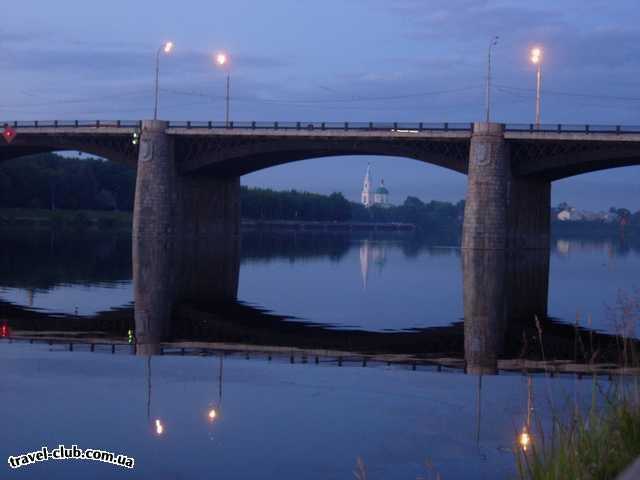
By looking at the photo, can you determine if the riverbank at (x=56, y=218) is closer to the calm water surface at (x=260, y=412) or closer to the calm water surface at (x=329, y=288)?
the calm water surface at (x=329, y=288)

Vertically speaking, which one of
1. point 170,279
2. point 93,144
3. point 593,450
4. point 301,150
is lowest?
point 170,279

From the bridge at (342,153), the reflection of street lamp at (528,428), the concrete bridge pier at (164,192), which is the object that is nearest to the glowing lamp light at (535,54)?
the bridge at (342,153)

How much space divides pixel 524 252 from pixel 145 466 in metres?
68.0

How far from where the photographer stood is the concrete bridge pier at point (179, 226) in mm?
42469

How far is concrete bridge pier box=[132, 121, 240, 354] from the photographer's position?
42469mm

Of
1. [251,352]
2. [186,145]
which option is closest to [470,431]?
[251,352]

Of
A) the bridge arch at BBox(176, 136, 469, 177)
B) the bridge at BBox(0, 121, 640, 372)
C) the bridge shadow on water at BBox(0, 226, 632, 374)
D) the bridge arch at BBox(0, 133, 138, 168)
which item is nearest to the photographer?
the bridge shadow on water at BBox(0, 226, 632, 374)

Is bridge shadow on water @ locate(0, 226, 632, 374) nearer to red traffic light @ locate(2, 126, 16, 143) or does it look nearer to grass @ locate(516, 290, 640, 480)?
grass @ locate(516, 290, 640, 480)

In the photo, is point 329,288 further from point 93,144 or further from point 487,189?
point 93,144

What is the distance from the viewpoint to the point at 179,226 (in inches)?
3182

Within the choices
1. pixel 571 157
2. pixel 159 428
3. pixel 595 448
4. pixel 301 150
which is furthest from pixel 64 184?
pixel 595 448

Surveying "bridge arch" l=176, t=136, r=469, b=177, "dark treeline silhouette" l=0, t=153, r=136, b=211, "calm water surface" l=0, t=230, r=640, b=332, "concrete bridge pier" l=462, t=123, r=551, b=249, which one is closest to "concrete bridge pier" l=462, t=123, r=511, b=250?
"concrete bridge pier" l=462, t=123, r=551, b=249

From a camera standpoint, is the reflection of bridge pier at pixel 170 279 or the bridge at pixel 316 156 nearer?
the reflection of bridge pier at pixel 170 279

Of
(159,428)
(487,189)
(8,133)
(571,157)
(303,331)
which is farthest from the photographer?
(8,133)
